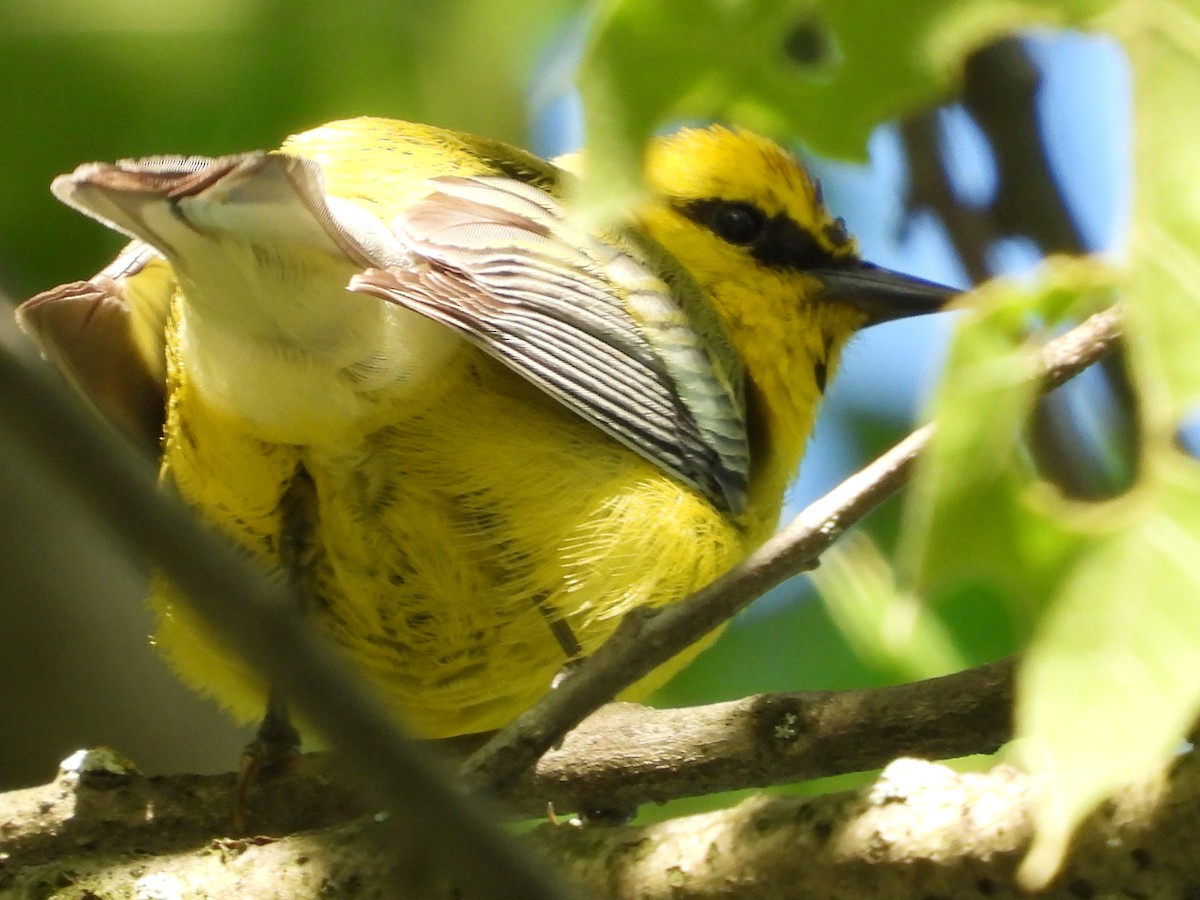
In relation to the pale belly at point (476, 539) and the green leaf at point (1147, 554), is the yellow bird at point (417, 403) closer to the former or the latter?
the pale belly at point (476, 539)

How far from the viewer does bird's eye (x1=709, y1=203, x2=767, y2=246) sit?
13.6 feet

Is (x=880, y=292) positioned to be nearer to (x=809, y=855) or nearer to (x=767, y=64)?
(x=809, y=855)

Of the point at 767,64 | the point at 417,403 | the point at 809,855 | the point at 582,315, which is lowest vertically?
the point at 809,855

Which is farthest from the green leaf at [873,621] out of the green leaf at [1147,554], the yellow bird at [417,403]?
the green leaf at [1147,554]

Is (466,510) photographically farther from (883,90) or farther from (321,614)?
(883,90)

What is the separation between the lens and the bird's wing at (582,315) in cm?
274

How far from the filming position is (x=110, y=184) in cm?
214

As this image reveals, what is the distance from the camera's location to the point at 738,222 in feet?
13.6

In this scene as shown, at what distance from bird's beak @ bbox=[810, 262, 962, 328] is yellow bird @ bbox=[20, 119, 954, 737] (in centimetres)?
54

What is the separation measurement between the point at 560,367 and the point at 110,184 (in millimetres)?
1019

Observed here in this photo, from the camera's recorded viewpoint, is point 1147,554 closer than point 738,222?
Yes

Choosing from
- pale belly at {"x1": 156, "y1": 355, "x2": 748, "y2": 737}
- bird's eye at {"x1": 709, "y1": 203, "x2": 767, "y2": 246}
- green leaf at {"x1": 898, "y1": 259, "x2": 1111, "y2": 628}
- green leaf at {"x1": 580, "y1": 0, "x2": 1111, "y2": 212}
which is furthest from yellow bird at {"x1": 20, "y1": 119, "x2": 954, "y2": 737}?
green leaf at {"x1": 898, "y1": 259, "x2": 1111, "y2": 628}

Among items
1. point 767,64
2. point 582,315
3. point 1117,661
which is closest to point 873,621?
point 582,315

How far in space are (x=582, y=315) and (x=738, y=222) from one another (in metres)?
1.11
